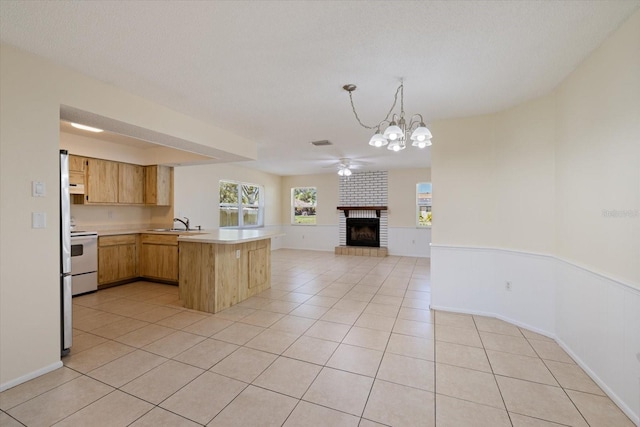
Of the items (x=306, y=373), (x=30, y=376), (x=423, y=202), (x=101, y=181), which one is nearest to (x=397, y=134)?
(x=306, y=373)

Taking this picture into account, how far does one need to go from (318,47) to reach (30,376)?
325 centimetres

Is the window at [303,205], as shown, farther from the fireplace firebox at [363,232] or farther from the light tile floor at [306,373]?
the light tile floor at [306,373]

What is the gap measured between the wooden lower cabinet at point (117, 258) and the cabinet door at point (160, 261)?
162 mm

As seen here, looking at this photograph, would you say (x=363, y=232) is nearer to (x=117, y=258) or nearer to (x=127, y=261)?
(x=127, y=261)

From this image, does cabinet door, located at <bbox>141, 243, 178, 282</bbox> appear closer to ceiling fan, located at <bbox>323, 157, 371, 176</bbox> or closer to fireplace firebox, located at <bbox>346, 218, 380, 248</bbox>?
ceiling fan, located at <bbox>323, 157, 371, 176</bbox>

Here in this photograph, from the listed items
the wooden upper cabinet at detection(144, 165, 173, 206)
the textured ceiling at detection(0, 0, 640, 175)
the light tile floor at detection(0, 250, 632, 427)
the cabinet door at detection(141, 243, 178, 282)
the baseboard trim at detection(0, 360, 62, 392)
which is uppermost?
the textured ceiling at detection(0, 0, 640, 175)

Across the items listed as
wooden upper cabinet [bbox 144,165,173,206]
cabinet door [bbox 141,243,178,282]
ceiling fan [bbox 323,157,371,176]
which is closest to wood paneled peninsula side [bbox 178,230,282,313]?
cabinet door [bbox 141,243,178,282]

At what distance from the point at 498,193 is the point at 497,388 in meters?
2.16

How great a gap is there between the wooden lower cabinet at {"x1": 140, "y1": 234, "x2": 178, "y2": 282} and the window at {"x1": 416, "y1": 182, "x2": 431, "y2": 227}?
19.8 feet

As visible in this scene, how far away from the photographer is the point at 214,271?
3477 mm

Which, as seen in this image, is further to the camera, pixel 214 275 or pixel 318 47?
pixel 214 275

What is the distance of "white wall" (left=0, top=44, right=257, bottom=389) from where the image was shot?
199 centimetres

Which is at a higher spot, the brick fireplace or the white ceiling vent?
the white ceiling vent

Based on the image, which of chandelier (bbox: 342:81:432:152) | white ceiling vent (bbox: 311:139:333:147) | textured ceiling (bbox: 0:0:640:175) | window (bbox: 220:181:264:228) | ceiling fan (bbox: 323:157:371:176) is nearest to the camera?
textured ceiling (bbox: 0:0:640:175)
